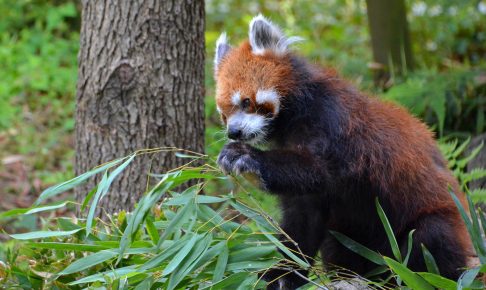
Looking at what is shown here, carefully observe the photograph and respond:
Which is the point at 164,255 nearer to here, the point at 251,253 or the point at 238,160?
the point at 251,253

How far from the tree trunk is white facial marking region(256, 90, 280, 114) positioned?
4.10 m

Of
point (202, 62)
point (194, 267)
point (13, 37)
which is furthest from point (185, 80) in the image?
point (13, 37)

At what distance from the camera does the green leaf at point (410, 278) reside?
3.29 meters

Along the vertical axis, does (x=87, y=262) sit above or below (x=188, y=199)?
below

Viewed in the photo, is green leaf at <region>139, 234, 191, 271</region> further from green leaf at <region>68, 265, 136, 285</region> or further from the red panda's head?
the red panda's head

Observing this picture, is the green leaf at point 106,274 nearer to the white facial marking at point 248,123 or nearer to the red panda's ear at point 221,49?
the white facial marking at point 248,123

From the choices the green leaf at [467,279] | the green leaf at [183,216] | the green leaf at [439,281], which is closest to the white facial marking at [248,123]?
the green leaf at [183,216]

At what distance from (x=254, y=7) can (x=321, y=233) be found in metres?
7.75

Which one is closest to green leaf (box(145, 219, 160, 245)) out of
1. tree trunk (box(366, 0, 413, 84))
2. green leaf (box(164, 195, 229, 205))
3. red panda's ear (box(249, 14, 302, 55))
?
green leaf (box(164, 195, 229, 205))

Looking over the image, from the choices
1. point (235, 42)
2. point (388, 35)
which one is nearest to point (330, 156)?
point (388, 35)

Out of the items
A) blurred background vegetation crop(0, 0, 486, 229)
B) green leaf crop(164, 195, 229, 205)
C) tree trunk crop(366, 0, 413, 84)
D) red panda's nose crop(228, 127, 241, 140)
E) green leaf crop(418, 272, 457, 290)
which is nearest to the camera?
green leaf crop(418, 272, 457, 290)

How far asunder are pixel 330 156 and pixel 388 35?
4.51 meters

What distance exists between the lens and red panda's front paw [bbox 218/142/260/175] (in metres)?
3.63

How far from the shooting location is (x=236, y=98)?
4.03 metres
